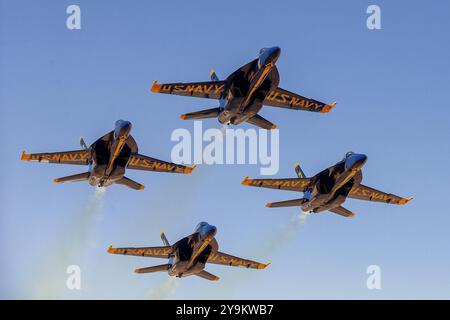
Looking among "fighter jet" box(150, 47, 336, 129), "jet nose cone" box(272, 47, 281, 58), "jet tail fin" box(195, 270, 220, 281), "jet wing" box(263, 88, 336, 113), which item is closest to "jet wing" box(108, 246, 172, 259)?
"jet tail fin" box(195, 270, 220, 281)

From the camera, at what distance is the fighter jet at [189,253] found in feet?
273

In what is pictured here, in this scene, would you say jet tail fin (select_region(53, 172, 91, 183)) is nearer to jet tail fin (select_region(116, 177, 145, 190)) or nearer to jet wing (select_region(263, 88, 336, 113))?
jet tail fin (select_region(116, 177, 145, 190))

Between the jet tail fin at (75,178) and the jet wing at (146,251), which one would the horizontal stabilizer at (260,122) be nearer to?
the jet wing at (146,251)

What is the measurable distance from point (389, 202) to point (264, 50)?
28.2 meters

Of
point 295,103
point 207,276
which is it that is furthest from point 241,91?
point 207,276

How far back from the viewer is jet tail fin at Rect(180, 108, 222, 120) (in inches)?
3125

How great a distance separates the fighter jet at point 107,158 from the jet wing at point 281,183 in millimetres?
12560

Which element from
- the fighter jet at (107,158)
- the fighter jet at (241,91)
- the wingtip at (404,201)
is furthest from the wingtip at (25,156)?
the wingtip at (404,201)

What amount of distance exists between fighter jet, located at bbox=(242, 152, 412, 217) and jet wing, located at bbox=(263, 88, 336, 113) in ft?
23.2

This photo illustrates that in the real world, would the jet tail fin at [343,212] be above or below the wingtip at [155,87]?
below

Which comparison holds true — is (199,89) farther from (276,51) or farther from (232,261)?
(232,261)

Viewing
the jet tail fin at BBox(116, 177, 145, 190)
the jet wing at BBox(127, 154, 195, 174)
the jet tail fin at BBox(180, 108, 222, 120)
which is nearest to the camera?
the jet tail fin at BBox(180, 108, 222, 120)

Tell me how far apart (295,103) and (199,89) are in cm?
1195
